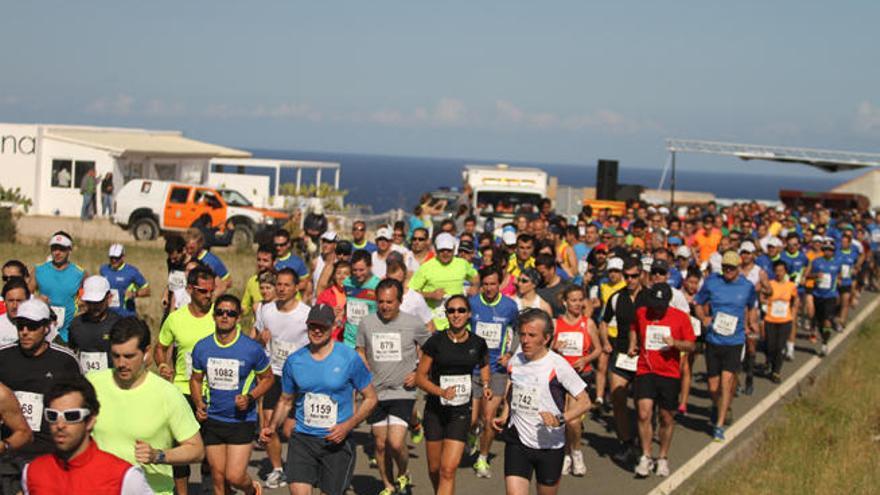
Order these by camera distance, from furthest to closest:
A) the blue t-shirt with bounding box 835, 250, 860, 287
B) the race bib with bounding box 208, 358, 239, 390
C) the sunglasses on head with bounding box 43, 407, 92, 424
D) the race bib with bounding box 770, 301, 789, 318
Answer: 1. the blue t-shirt with bounding box 835, 250, 860, 287
2. the race bib with bounding box 770, 301, 789, 318
3. the race bib with bounding box 208, 358, 239, 390
4. the sunglasses on head with bounding box 43, 407, 92, 424

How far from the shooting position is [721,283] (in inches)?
→ 503

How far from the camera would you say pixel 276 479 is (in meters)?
10.0

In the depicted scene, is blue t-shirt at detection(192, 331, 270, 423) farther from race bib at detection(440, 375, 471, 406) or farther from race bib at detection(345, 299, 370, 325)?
race bib at detection(345, 299, 370, 325)

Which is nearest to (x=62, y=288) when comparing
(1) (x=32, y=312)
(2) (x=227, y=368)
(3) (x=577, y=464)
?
(2) (x=227, y=368)

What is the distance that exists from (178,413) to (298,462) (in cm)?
190

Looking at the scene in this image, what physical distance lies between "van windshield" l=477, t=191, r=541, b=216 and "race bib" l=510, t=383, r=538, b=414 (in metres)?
19.7

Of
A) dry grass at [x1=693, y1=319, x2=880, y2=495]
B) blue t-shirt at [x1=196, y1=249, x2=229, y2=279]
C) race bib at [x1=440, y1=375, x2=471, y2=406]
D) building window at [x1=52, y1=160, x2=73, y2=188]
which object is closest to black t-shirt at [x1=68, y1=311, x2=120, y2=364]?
race bib at [x1=440, y1=375, x2=471, y2=406]

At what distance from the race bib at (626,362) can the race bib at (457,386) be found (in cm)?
257

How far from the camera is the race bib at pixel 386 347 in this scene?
31.0 feet

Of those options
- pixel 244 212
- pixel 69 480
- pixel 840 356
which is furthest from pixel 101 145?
pixel 69 480

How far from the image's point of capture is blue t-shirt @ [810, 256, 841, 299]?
1919 centimetres

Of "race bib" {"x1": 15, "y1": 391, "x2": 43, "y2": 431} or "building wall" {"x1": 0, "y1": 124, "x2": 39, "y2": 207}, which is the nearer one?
"race bib" {"x1": 15, "y1": 391, "x2": 43, "y2": 431}

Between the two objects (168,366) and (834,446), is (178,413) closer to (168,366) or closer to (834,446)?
(168,366)

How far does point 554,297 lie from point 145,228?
79.8 feet
